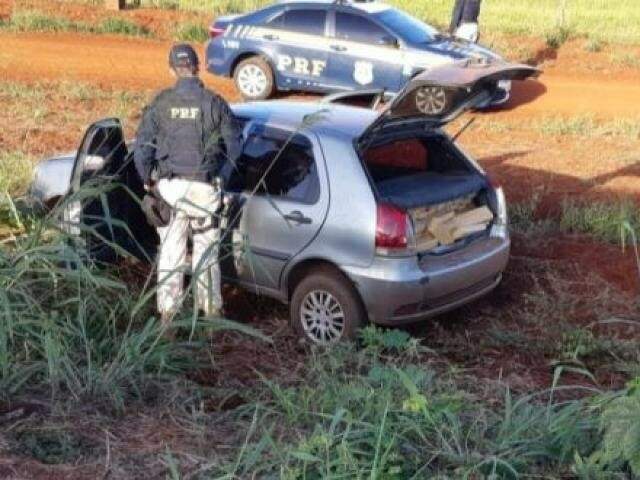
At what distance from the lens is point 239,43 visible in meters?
16.3

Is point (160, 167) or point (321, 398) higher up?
point (160, 167)

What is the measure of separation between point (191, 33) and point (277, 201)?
15.0m

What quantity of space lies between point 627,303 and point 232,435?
4.49 metres

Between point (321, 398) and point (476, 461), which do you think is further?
point (321, 398)

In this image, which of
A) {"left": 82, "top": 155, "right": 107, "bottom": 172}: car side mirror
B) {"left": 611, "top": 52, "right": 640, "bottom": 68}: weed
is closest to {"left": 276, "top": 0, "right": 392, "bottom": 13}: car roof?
{"left": 611, "top": 52, "right": 640, "bottom": 68}: weed

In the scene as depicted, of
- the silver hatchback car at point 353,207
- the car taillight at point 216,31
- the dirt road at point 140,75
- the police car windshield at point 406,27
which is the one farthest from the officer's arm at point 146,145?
the dirt road at point 140,75

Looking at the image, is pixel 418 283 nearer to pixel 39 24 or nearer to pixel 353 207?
pixel 353 207

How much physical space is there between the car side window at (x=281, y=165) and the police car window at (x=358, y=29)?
330 inches

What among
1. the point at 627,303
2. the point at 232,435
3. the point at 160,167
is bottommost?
the point at 627,303

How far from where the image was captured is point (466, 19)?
18.6 meters

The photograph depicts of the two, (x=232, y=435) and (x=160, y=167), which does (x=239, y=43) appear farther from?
(x=232, y=435)

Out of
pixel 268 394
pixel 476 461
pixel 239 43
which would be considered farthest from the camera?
pixel 239 43

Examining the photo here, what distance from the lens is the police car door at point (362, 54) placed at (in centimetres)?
1541

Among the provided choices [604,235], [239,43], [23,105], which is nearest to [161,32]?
[239,43]
